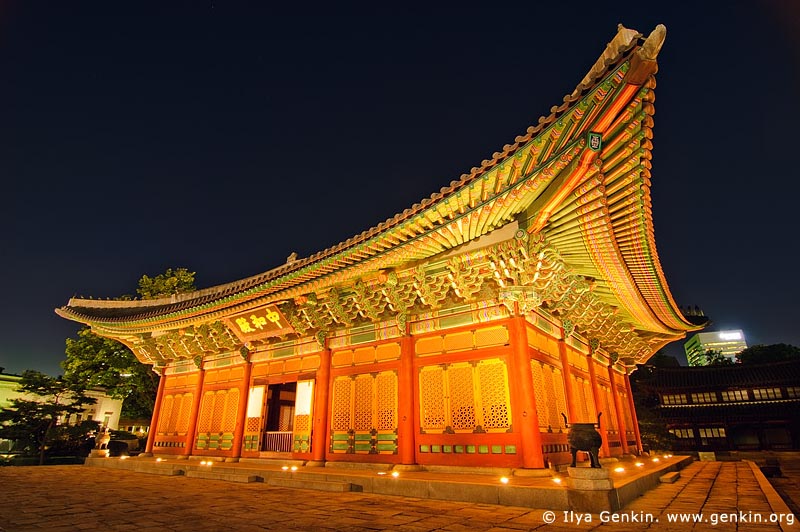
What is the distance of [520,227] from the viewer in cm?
820

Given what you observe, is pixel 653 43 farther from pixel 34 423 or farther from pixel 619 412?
pixel 34 423

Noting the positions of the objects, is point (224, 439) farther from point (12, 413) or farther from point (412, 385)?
point (12, 413)

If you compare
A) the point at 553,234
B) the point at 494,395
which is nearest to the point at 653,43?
the point at 553,234

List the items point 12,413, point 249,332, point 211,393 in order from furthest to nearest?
point 12,413, point 211,393, point 249,332

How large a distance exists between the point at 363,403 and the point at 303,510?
490 centimetres

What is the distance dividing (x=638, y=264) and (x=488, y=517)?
673 centimetres

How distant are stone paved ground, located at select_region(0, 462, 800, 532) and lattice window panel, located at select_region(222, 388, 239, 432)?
5.09m

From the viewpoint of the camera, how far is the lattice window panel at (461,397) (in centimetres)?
952

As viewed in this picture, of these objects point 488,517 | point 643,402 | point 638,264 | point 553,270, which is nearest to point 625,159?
point 553,270

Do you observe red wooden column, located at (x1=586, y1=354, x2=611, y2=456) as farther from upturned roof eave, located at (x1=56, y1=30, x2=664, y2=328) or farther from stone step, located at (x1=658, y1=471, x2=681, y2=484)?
upturned roof eave, located at (x1=56, y1=30, x2=664, y2=328)

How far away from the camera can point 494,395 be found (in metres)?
9.31

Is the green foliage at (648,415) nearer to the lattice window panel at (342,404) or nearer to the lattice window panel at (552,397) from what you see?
the lattice window panel at (552,397)

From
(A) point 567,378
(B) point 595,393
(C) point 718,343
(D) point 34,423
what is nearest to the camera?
(A) point 567,378

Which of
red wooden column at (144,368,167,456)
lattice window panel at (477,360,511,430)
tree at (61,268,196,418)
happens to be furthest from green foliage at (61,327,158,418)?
lattice window panel at (477,360,511,430)
